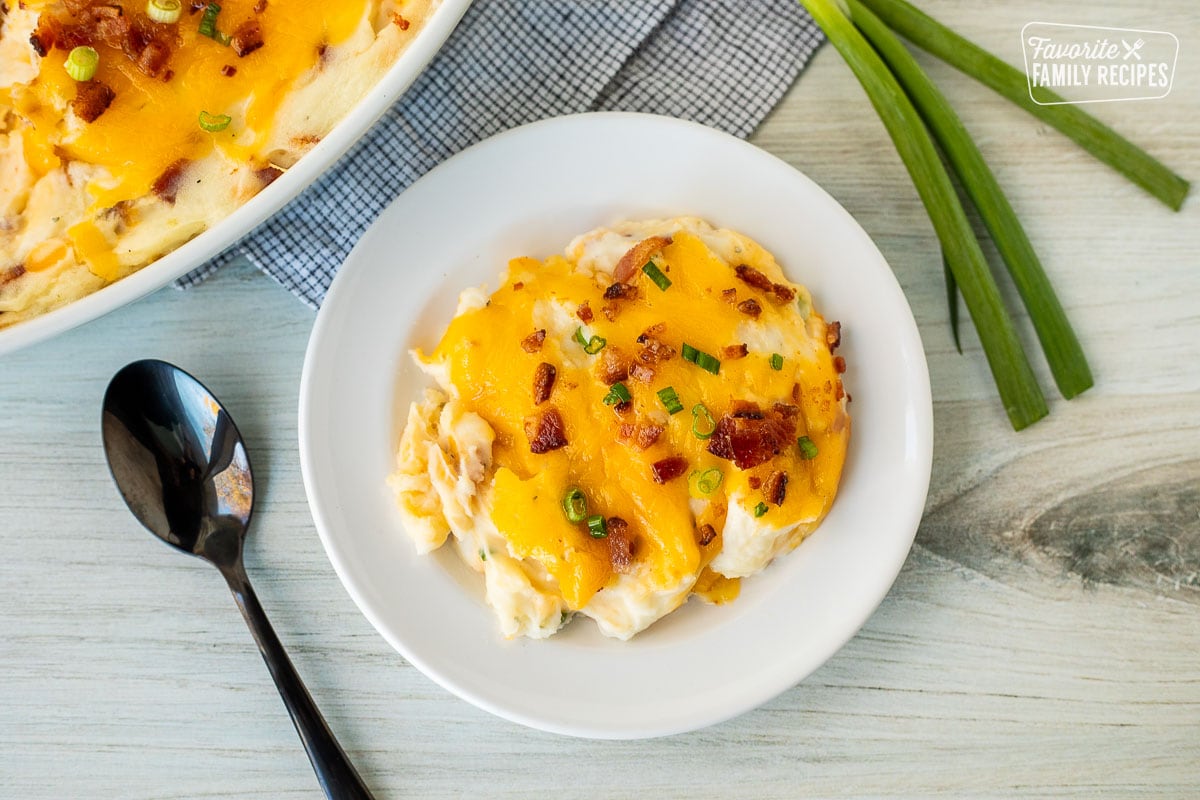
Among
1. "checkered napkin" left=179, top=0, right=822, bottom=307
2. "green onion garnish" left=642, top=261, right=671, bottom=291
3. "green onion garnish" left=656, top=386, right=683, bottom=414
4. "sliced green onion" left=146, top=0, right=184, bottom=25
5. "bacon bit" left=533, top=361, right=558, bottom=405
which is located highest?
"sliced green onion" left=146, top=0, right=184, bottom=25

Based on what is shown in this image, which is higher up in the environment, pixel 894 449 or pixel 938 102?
pixel 938 102

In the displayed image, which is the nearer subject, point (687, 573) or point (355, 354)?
point (687, 573)

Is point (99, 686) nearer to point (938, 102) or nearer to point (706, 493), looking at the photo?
point (706, 493)

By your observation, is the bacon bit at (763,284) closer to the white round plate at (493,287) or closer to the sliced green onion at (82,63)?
the white round plate at (493,287)

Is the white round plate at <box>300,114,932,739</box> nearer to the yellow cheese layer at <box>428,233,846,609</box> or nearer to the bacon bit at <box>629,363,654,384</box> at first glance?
the yellow cheese layer at <box>428,233,846,609</box>

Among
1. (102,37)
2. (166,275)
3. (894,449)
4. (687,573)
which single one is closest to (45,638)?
(166,275)

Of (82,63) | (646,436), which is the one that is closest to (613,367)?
(646,436)

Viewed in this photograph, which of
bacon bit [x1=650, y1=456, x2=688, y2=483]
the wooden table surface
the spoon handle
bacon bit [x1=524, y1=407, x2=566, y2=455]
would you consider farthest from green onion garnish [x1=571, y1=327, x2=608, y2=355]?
the spoon handle
